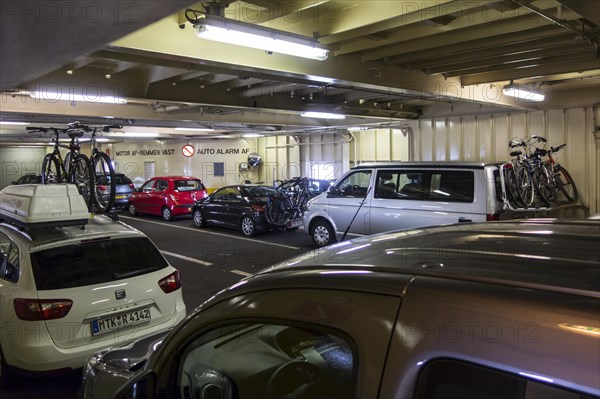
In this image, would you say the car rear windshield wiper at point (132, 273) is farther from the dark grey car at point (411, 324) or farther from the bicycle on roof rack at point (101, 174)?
the bicycle on roof rack at point (101, 174)

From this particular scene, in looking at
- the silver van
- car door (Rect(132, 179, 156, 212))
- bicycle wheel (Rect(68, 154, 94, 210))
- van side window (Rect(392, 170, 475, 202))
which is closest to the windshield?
the silver van

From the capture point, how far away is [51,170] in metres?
8.62

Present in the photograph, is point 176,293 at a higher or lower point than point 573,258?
lower

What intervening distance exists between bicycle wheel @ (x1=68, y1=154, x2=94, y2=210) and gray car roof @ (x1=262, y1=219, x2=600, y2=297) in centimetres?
646

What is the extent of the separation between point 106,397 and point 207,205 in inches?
449

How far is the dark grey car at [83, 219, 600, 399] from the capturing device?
0.92 meters

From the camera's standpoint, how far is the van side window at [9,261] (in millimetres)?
3941

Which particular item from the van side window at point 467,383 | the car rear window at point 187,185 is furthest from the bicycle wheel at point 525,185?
the car rear window at point 187,185

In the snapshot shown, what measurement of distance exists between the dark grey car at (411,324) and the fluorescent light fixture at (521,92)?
790 cm

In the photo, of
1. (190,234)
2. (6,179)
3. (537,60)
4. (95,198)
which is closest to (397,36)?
(537,60)

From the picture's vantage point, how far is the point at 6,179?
2806 centimetres

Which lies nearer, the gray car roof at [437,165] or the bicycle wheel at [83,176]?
the bicycle wheel at [83,176]

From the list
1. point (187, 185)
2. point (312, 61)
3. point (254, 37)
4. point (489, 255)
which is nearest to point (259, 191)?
point (187, 185)

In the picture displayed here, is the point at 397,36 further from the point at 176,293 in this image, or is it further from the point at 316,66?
the point at 176,293
